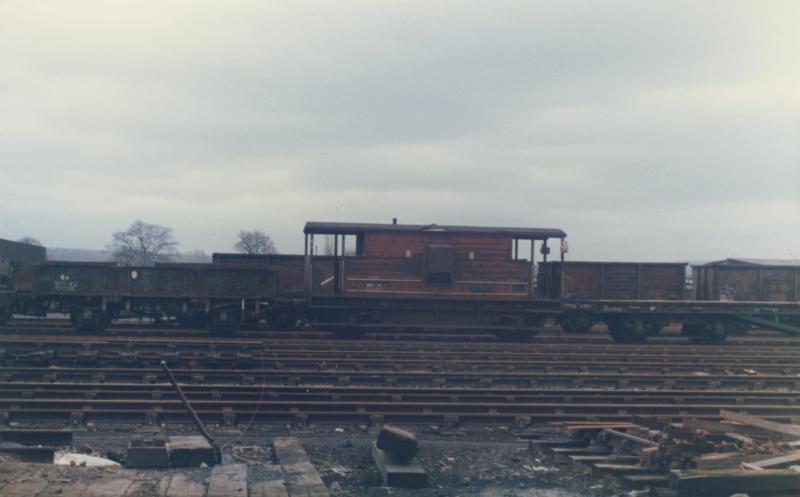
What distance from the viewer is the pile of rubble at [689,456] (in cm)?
714

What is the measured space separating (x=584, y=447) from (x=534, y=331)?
12.8m

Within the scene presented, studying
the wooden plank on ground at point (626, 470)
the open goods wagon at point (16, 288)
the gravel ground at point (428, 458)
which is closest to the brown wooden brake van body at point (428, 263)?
the open goods wagon at point (16, 288)

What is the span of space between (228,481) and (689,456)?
4.92 m

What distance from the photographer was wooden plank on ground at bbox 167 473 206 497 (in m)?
7.08

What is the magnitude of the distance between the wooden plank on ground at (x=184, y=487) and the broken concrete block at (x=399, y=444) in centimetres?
212

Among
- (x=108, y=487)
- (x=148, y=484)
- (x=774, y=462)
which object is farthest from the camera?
Result: (x=774, y=462)

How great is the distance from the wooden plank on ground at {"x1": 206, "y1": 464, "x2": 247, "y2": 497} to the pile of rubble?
12.5ft

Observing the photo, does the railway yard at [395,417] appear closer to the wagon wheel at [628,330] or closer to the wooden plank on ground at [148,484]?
the wooden plank on ground at [148,484]

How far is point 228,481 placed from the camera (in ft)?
24.8

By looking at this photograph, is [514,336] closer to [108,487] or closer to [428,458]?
[428,458]

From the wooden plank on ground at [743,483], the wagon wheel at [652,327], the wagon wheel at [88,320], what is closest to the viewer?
the wooden plank on ground at [743,483]

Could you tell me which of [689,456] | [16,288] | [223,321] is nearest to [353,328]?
[223,321]

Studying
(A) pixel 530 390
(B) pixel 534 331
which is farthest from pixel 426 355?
(B) pixel 534 331

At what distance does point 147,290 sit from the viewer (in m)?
21.7
